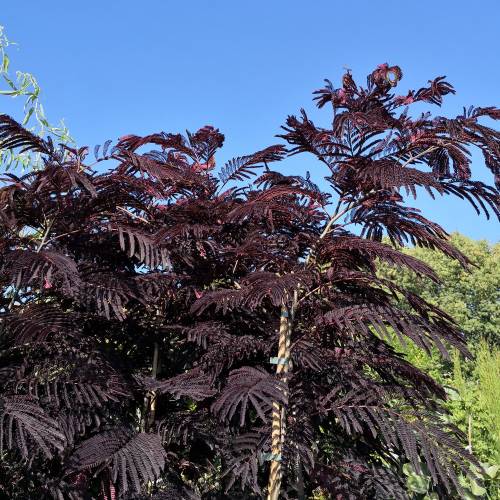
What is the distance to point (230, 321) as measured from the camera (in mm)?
2316

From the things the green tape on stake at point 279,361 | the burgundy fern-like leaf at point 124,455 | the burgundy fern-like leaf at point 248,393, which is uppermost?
the green tape on stake at point 279,361

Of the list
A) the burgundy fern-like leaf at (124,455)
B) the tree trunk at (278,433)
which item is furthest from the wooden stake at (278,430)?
the burgundy fern-like leaf at (124,455)

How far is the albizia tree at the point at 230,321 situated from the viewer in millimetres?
1848

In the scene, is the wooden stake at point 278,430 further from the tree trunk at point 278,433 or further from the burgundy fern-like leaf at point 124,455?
the burgundy fern-like leaf at point 124,455

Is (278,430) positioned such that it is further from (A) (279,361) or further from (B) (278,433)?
(A) (279,361)

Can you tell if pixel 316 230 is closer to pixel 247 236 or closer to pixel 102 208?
pixel 247 236

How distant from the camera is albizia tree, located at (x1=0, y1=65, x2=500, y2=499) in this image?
6.06 feet

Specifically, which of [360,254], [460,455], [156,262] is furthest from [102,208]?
[460,455]

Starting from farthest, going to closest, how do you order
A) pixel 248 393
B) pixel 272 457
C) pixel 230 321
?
1. pixel 230 321
2. pixel 272 457
3. pixel 248 393

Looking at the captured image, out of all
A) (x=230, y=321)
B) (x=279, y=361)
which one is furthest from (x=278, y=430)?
(x=230, y=321)

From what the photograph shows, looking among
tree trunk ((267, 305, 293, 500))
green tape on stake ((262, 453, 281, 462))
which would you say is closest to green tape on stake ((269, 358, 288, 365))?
tree trunk ((267, 305, 293, 500))

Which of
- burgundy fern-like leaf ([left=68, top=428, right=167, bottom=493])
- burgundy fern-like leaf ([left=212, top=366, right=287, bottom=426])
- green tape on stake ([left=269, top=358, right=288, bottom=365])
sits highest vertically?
green tape on stake ([left=269, top=358, right=288, bottom=365])

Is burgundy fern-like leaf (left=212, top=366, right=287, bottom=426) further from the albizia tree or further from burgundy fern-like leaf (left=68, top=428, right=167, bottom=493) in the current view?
burgundy fern-like leaf (left=68, top=428, right=167, bottom=493)

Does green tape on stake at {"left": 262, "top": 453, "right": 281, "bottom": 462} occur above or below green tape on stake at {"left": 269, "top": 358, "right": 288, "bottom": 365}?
below
